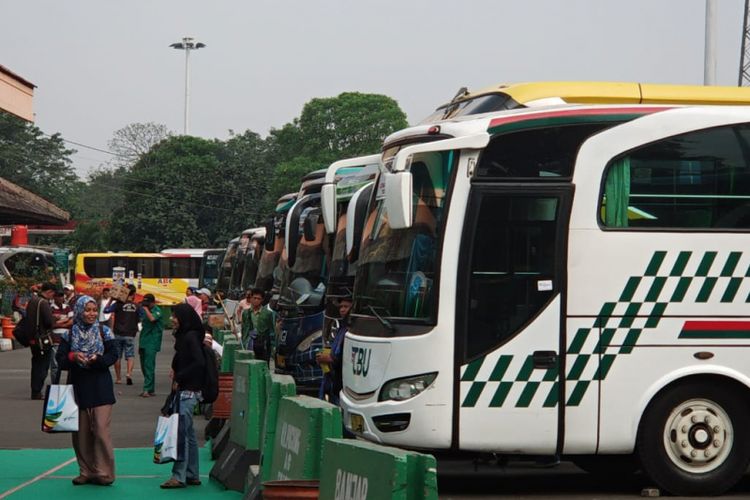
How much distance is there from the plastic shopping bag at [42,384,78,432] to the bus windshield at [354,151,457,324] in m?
3.06

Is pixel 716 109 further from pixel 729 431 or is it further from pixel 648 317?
pixel 729 431

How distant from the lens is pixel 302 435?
818 cm

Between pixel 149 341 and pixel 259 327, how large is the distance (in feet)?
12.6

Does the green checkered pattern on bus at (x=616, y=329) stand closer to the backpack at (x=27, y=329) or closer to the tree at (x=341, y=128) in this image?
the backpack at (x=27, y=329)

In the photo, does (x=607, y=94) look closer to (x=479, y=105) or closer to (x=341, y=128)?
(x=479, y=105)

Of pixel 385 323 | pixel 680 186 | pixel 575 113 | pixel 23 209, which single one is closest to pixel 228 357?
pixel 385 323

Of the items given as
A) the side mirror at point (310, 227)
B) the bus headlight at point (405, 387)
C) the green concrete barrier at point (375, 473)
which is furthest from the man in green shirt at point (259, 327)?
the green concrete barrier at point (375, 473)

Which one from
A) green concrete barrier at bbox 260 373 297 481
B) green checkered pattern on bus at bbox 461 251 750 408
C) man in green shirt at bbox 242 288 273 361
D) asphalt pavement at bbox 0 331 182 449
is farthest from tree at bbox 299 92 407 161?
green concrete barrier at bbox 260 373 297 481

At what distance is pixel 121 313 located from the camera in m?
24.3

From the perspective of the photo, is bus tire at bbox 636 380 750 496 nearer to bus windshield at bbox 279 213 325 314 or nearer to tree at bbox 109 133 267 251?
bus windshield at bbox 279 213 325 314

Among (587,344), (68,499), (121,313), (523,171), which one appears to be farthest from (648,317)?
(121,313)

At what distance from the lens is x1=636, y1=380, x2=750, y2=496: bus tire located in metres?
11.3

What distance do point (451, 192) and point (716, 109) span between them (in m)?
2.53

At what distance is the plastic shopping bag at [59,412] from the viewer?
1270 centimetres
